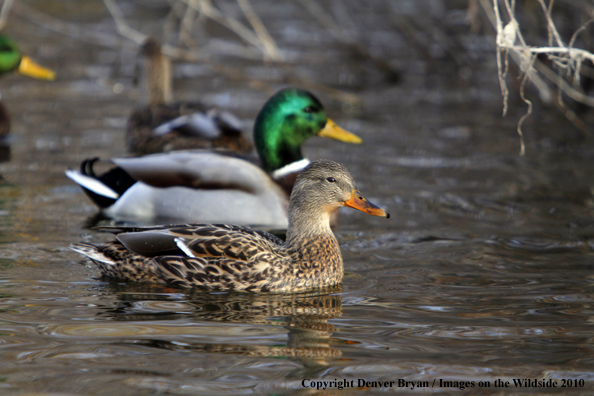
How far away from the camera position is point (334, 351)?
448cm

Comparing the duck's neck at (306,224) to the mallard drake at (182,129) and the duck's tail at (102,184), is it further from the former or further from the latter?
the mallard drake at (182,129)

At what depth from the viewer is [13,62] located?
11500mm

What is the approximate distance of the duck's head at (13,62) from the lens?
1141cm

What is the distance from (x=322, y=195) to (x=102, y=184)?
2.62m

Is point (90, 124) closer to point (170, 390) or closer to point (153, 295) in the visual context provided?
point (153, 295)

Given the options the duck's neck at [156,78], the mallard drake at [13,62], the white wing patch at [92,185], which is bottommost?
the white wing patch at [92,185]

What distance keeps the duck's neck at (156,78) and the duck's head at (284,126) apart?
3809 mm

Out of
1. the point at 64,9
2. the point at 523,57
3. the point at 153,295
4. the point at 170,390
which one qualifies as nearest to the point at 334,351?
the point at 170,390

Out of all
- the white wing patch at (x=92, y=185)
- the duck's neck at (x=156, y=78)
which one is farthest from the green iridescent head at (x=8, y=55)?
the white wing patch at (x=92, y=185)

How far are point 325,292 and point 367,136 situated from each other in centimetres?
568

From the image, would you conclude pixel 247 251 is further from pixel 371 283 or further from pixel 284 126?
pixel 284 126

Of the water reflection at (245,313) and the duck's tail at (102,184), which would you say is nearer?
the water reflection at (245,313)

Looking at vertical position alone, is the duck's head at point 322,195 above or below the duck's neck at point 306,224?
Answer: above

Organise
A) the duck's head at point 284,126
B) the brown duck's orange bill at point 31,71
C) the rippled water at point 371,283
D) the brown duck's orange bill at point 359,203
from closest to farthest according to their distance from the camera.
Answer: the rippled water at point 371,283
the brown duck's orange bill at point 359,203
the duck's head at point 284,126
the brown duck's orange bill at point 31,71
